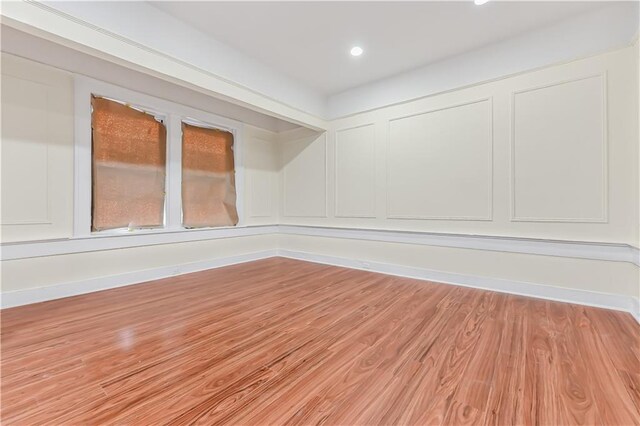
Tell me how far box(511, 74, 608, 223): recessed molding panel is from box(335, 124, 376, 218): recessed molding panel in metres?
1.86

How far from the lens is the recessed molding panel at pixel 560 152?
9.08 ft

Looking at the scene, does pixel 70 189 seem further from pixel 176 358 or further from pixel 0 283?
pixel 176 358

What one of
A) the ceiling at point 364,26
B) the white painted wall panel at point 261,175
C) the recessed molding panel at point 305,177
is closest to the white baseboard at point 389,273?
the white painted wall panel at point 261,175

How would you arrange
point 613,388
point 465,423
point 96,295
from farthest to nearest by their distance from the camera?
point 96,295 < point 613,388 < point 465,423

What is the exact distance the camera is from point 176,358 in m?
1.83

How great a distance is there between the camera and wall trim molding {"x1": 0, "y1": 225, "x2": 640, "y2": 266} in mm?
2711

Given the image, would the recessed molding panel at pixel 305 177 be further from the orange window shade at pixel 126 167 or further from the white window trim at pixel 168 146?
the orange window shade at pixel 126 167

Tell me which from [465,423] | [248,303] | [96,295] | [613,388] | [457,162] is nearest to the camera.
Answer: [465,423]

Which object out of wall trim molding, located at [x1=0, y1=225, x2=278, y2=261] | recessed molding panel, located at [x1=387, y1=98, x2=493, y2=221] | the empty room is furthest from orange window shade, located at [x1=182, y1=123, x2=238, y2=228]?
recessed molding panel, located at [x1=387, y1=98, x2=493, y2=221]

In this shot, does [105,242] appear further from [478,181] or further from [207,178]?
[478,181]

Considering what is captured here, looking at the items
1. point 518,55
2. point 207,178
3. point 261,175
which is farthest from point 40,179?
point 518,55

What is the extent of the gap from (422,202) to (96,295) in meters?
4.17

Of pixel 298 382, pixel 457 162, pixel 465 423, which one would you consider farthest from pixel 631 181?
pixel 298 382

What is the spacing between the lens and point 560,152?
293 cm
